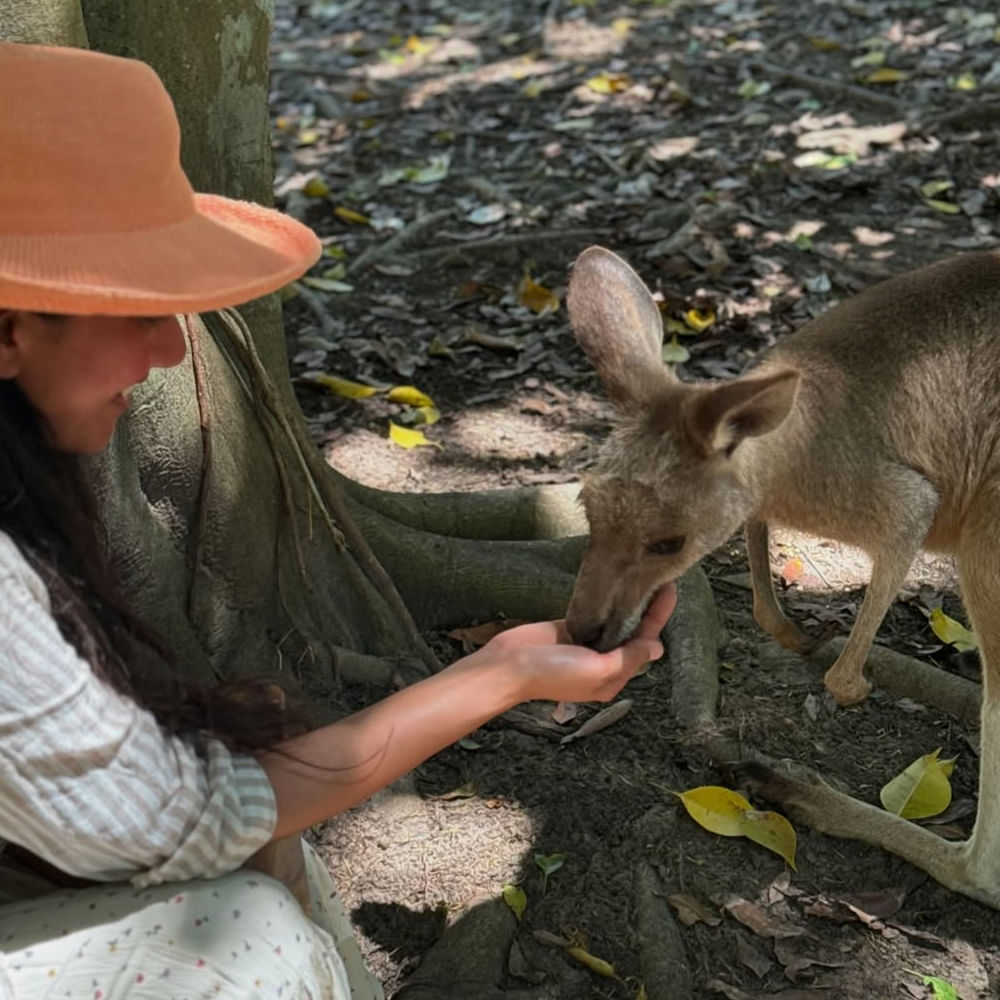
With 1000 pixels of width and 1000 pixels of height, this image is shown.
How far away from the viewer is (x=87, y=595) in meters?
1.69

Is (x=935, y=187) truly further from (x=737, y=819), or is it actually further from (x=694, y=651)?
→ (x=737, y=819)

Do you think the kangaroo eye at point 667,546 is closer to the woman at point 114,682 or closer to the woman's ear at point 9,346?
the woman at point 114,682

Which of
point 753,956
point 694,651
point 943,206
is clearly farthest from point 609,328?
point 943,206

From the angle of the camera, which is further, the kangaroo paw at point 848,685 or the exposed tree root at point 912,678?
the exposed tree root at point 912,678

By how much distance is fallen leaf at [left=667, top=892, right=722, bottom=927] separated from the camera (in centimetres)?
249

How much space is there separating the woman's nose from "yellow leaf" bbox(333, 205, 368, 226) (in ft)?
13.3

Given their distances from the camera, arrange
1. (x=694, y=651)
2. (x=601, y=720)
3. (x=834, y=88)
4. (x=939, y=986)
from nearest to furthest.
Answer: (x=939, y=986)
(x=601, y=720)
(x=694, y=651)
(x=834, y=88)

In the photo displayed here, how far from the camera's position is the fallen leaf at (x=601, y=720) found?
2914mm

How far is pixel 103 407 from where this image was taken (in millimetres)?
1691

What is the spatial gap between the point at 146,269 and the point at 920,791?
2.03m

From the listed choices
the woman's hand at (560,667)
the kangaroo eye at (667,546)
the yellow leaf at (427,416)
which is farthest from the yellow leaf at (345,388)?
the woman's hand at (560,667)

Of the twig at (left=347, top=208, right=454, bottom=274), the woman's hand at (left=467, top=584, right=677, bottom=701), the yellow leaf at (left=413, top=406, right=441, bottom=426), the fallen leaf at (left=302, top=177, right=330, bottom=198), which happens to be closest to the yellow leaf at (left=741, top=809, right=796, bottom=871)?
the woman's hand at (left=467, top=584, right=677, bottom=701)

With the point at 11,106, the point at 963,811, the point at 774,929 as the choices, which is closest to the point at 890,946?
the point at 774,929

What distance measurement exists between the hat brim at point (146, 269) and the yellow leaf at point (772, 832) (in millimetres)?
1509
